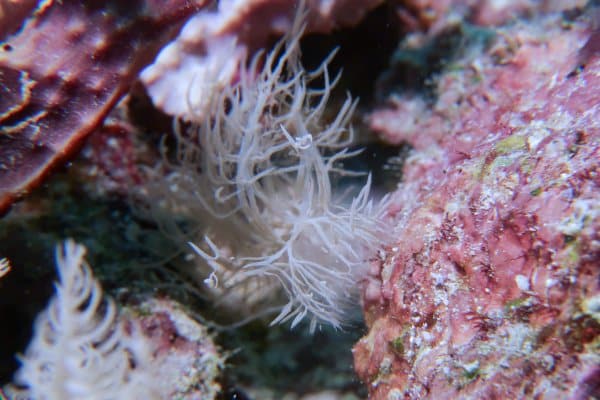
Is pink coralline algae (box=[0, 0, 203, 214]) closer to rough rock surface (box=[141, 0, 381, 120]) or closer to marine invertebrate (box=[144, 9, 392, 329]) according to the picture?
rough rock surface (box=[141, 0, 381, 120])

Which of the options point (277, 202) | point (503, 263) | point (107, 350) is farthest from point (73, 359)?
point (503, 263)

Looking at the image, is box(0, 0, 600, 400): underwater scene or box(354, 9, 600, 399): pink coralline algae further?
box(0, 0, 600, 400): underwater scene

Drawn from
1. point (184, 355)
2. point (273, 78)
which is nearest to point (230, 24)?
point (273, 78)

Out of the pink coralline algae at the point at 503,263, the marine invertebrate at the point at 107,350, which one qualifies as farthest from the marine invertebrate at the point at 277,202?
the marine invertebrate at the point at 107,350

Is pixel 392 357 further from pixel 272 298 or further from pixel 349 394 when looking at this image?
pixel 349 394

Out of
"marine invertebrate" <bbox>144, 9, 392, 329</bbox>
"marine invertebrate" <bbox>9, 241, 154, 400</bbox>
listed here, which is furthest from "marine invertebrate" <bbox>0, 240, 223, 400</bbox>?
"marine invertebrate" <bbox>144, 9, 392, 329</bbox>

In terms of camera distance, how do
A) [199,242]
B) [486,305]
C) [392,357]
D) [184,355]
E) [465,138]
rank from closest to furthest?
1. [486,305]
2. [392,357]
3. [465,138]
4. [184,355]
5. [199,242]
